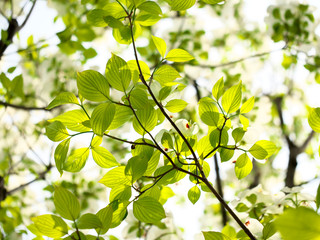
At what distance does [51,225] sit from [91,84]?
0.24 meters

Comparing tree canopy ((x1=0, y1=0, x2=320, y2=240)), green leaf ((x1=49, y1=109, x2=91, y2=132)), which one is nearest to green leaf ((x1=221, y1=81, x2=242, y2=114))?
tree canopy ((x1=0, y1=0, x2=320, y2=240))

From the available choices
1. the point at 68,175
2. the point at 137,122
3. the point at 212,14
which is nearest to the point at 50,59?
the point at 68,175

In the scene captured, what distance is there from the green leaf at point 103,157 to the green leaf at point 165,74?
0.54 feet

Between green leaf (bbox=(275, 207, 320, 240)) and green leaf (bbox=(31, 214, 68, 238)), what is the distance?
36cm

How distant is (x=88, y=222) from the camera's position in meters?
0.46

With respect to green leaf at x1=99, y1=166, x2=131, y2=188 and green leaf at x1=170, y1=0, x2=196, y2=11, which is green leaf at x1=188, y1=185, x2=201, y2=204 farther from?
green leaf at x1=170, y1=0, x2=196, y2=11

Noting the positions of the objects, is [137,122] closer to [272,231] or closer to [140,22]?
[140,22]

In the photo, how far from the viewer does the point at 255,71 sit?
2471mm

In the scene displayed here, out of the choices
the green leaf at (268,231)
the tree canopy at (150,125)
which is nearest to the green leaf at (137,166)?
the tree canopy at (150,125)

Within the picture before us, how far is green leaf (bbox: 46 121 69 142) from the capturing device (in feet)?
1.66

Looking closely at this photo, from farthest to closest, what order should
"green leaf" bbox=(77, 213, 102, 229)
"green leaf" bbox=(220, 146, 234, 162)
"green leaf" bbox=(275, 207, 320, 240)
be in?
1. "green leaf" bbox=(220, 146, 234, 162)
2. "green leaf" bbox=(77, 213, 102, 229)
3. "green leaf" bbox=(275, 207, 320, 240)

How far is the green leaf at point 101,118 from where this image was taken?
1.52ft

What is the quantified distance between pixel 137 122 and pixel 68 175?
1.36 meters

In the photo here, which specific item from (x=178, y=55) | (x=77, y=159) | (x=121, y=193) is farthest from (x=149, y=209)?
(x=178, y=55)
